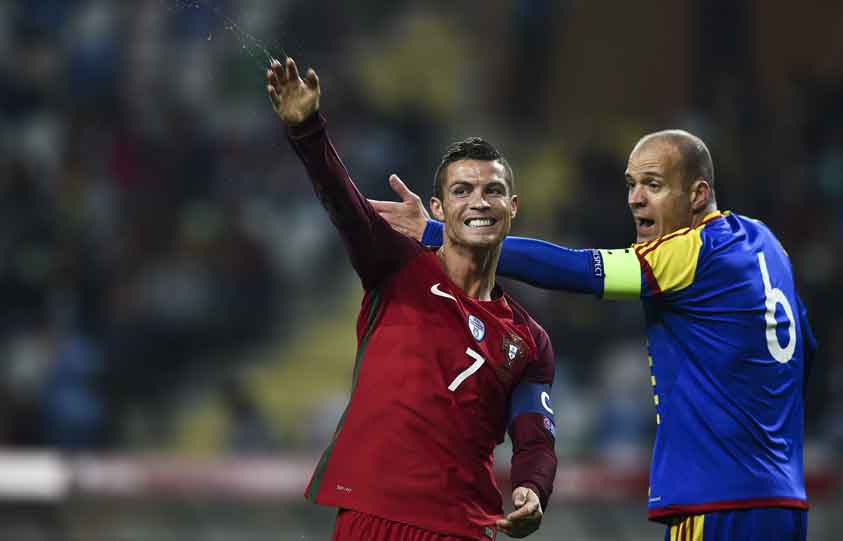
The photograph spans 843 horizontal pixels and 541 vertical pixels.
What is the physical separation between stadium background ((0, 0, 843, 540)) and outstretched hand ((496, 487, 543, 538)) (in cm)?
480

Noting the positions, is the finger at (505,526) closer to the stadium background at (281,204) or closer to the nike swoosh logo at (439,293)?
the nike swoosh logo at (439,293)

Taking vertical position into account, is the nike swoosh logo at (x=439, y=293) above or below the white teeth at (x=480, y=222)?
below

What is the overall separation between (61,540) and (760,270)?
19.4 ft

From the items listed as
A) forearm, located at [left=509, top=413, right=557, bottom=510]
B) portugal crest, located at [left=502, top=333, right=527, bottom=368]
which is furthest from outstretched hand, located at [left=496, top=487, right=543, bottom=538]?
portugal crest, located at [left=502, top=333, right=527, bottom=368]

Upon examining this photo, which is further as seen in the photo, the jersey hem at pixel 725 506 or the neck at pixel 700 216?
the neck at pixel 700 216

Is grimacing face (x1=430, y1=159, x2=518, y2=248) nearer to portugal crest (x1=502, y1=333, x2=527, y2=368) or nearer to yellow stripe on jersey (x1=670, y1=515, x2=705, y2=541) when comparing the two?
portugal crest (x1=502, y1=333, x2=527, y2=368)

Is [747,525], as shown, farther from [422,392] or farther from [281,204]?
[281,204]

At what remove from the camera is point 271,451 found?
384 inches

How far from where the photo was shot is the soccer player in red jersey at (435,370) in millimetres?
4090

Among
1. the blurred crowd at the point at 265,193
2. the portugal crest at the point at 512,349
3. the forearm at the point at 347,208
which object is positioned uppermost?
the blurred crowd at the point at 265,193

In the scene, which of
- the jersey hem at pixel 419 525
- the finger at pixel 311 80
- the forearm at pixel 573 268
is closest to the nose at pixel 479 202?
the forearm at pixel 573 268

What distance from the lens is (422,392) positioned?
4.20m

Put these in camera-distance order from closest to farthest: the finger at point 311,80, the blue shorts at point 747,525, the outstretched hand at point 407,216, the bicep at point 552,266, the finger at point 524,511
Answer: the finger at point 311,80 → the finger at point 524,511 → the blue shorts at point 747,525 → the bicep at point 552,266 → the outstretched hand at point 407,216

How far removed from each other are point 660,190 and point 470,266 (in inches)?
27.5
